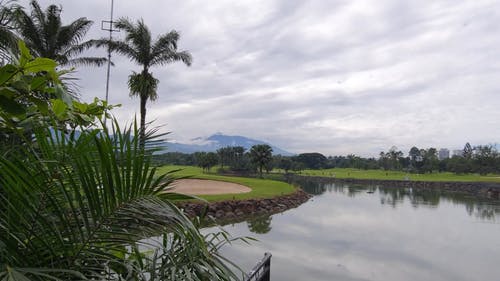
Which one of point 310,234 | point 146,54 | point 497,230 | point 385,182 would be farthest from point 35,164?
point 385,182

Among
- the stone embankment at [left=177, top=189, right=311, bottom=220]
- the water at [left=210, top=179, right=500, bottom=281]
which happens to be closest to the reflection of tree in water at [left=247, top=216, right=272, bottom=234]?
the water at [left=210, top=179, right=500, bottom=281]

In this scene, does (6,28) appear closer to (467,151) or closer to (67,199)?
(67,199)

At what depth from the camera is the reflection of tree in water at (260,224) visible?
48.9 feet

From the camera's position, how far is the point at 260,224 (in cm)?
1620

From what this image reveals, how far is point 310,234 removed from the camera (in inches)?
564

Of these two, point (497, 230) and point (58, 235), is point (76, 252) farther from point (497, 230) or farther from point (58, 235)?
point (497, 230)

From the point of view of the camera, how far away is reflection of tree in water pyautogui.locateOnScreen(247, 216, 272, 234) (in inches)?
586

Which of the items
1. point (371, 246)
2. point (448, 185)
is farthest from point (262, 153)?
point (371, 246)

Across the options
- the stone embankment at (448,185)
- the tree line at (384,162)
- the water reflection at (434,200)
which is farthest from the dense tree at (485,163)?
the water reflection at (434,200)

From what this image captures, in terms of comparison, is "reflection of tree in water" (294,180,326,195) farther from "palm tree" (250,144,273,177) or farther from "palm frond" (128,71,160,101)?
"palm frond" (128,71,160,101)

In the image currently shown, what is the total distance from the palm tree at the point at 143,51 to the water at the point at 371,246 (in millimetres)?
7672

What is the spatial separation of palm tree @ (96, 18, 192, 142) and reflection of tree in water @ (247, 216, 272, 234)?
23.8 ft

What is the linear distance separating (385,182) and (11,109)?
61169 mm

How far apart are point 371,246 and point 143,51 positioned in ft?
44.1
